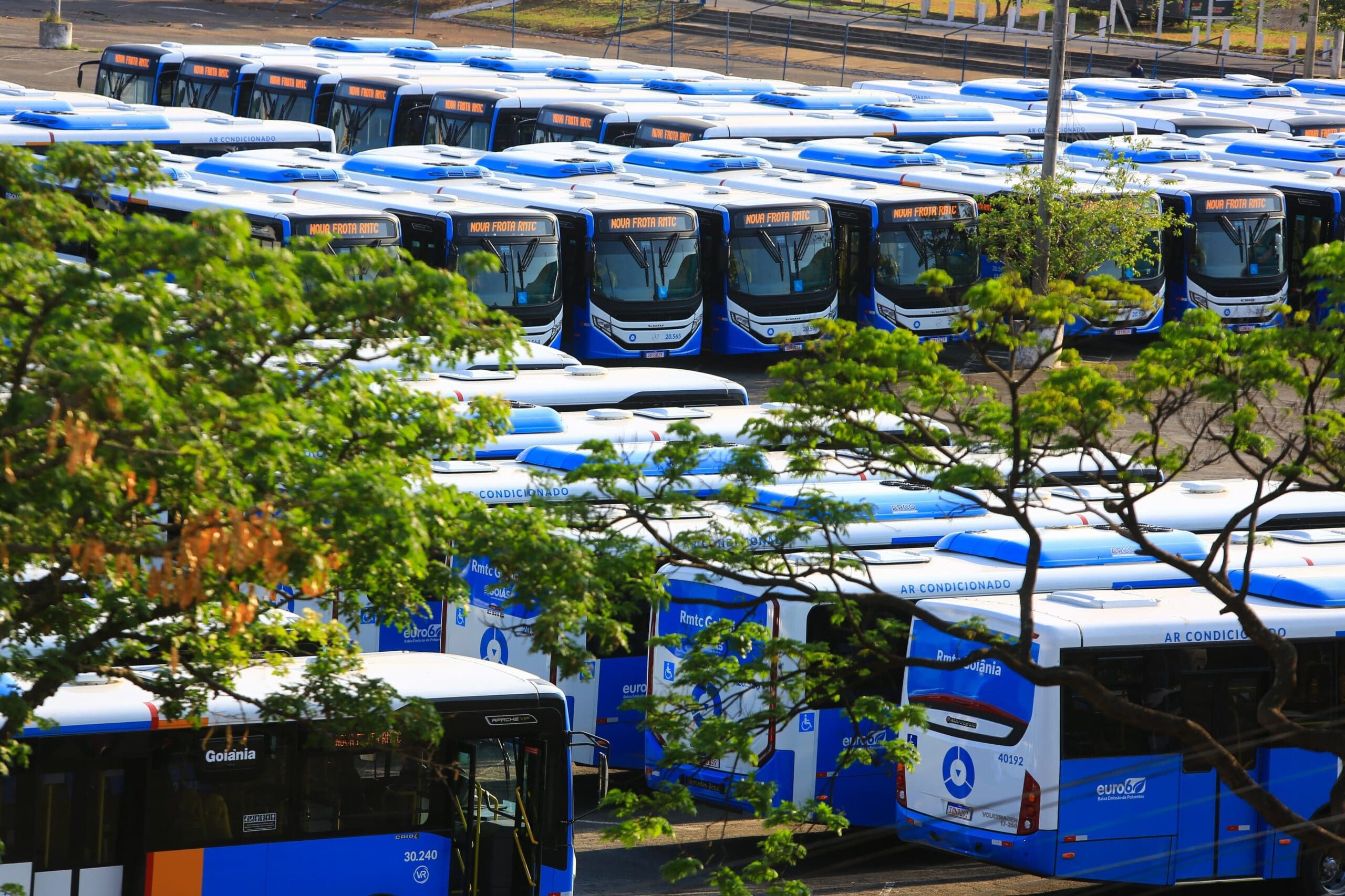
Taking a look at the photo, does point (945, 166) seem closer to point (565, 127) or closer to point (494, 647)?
point (565, 127)

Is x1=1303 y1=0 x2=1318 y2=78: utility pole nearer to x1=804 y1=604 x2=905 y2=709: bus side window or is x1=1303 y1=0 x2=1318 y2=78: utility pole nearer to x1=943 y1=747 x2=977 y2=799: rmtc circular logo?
x1=804 y1=604 x2=905 y2=709: bus side window

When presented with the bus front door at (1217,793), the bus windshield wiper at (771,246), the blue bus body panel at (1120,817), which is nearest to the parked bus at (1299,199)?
the bus windshield wiper at (771,246)

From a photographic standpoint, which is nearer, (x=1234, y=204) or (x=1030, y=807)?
(x=1030, y=807)

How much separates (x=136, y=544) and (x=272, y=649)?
377 cm

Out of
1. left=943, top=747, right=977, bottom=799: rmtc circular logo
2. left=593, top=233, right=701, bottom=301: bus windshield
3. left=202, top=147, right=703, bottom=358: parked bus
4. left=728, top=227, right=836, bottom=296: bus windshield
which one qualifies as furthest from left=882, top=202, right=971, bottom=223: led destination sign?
left=943, top=747, right=977, bottom=799: rmtc circular logo

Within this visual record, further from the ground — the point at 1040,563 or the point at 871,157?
the point at 871,157

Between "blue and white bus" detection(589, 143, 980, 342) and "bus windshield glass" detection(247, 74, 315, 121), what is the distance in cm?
1546

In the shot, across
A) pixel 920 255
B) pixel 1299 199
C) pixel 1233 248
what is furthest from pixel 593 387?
pixel 1299 199

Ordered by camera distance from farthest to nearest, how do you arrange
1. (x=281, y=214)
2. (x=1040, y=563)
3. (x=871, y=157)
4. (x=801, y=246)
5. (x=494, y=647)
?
(x=871, y=157)
(x=801, y=246)
(x=281, y=214)
(x=494, y=647)
(x=1040, y=563)

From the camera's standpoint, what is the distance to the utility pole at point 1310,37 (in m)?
53.2

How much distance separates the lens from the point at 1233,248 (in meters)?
31.6

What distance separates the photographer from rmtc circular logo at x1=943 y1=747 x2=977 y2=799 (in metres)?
13.7

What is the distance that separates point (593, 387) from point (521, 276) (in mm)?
6671

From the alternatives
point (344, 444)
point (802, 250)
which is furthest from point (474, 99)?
point (344, 444)
